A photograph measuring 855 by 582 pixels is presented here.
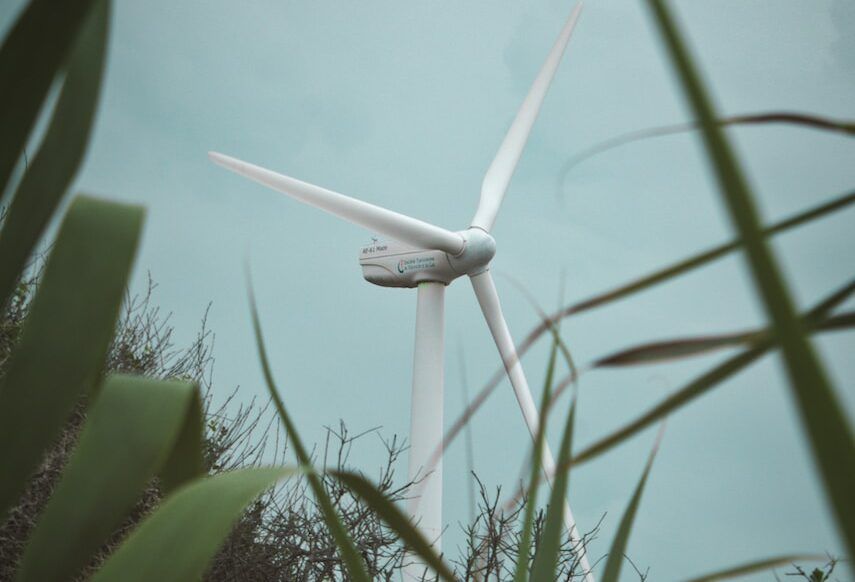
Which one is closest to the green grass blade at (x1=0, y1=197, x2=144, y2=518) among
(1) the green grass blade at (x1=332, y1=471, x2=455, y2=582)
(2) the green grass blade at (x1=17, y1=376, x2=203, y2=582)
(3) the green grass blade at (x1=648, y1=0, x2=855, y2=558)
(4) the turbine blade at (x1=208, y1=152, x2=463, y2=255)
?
(2) the green grass blade at (x1=17, y1=376, x2=203, y2=582)

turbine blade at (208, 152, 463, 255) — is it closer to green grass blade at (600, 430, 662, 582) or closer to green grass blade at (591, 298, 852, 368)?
green grass blade at (600, 430, 662, 582)

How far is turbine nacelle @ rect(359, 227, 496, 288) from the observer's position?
9.33 meters

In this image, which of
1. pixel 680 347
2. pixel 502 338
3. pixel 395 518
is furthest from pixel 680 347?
pixel 502 338

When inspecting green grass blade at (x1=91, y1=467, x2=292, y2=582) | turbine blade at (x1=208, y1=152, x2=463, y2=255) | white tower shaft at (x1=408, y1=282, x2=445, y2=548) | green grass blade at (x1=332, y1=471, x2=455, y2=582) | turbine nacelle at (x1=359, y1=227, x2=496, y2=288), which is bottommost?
green grass blade at (x1=91, y1=467, x2=292, y2=582)

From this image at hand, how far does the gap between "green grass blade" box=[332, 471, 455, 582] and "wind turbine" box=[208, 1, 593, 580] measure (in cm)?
721

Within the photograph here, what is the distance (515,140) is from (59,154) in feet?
28.0

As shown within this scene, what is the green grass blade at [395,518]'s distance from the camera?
1.73 feet

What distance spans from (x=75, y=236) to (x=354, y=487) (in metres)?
0.25

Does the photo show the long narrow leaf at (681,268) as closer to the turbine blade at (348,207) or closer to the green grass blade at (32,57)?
the green grass blade at (32,57)

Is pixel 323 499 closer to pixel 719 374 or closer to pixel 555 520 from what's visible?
pixel 555 520

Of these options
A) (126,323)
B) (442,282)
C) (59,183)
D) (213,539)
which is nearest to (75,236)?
(59,183)

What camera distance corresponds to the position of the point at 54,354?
0.60m

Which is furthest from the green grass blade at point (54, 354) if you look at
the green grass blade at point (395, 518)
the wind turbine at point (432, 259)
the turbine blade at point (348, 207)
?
the turbine blade at point (348, 207)

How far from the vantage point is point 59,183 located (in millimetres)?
615
